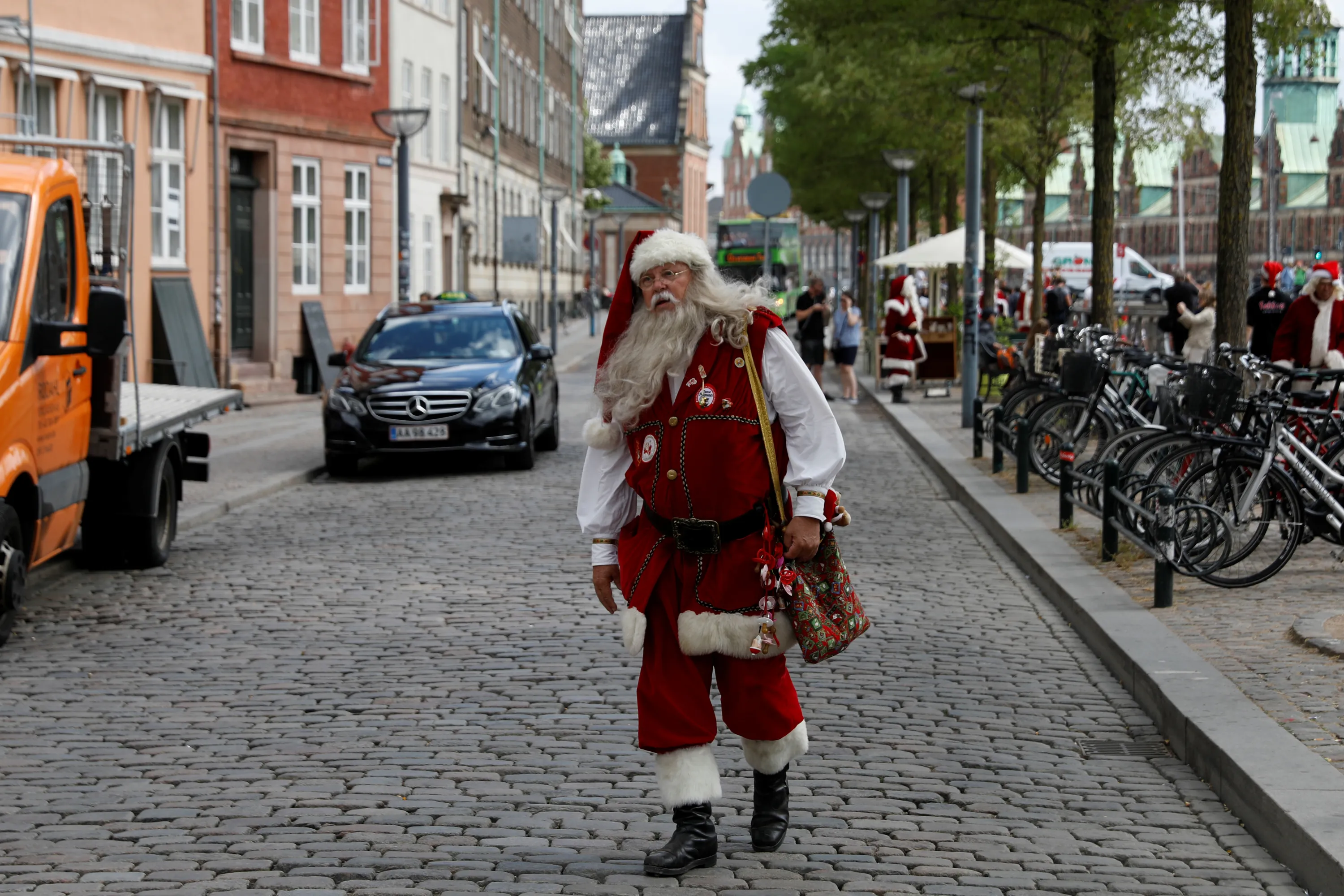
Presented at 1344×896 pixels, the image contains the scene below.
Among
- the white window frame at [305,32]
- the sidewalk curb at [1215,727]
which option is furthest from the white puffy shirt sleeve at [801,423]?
the white window frame at [305,32]

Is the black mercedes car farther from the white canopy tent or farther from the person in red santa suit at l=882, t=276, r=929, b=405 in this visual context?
the white canopy tent

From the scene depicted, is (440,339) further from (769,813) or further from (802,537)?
(802,537)

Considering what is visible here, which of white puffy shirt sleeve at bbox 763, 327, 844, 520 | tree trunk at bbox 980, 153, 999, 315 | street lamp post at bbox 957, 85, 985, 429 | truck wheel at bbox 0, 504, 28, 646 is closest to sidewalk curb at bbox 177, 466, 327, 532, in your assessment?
truck wheel at bbox 0, 504, 28, 646

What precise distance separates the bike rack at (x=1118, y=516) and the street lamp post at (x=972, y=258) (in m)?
8.31

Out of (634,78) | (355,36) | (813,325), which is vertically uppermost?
(634,78)

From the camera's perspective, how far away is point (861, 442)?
21344 millimetres

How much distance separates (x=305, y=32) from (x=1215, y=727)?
27.7 meters

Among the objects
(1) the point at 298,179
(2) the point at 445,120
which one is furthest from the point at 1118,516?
(2) the point at 445,120

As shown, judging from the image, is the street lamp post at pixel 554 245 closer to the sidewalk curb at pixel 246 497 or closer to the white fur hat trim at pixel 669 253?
the sidewalk curb at pixel 246 497

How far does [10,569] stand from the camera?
8477 mm

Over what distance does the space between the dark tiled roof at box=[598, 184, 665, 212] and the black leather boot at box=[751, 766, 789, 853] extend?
358 feet

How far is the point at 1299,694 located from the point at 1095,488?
5065 mm

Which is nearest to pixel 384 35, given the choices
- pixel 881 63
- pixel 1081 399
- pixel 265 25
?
pixel 265 25

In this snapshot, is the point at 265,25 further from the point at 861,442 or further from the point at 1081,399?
the point at 1081,399
